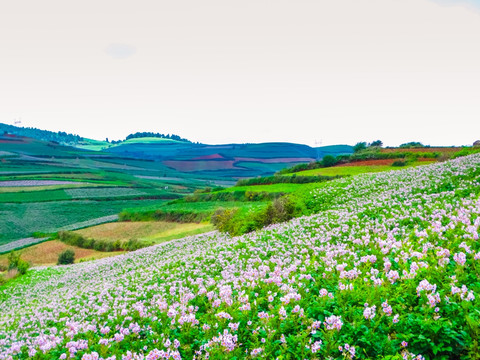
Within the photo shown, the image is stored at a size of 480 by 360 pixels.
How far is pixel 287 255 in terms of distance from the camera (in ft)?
39.6

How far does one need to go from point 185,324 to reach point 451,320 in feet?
15.1

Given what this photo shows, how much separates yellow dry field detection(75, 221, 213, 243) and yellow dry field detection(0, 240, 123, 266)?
142 inches

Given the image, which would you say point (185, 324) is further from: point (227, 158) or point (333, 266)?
point (227, 158)

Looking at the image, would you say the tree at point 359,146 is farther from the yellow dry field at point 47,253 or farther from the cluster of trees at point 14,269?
the cluster of trees at point 14,269

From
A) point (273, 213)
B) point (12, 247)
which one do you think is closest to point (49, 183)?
point (12, 247)

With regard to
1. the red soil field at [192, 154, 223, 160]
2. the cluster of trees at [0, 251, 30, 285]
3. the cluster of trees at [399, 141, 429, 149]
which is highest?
the cluster of trees at [399, 141, 429, 149]

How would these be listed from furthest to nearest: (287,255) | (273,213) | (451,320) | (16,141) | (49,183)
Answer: (16,141) → (49,183) → (273,213) → (287,255) → (451,320)

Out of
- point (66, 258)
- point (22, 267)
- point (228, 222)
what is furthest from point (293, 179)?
point (22, 267)

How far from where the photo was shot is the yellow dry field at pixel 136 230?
173 feet

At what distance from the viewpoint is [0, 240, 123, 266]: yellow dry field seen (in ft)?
165

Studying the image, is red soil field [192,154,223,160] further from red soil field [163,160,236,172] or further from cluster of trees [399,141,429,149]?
cluster of trees [399,141,429,149]

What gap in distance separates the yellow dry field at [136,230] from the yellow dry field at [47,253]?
142 inches

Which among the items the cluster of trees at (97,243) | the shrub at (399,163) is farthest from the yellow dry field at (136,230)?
the shrub at (399,163)

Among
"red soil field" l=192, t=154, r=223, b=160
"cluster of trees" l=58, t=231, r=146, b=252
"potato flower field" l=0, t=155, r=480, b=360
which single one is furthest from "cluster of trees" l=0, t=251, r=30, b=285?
"red soil field" l=192, t=154, r=223, b=160
